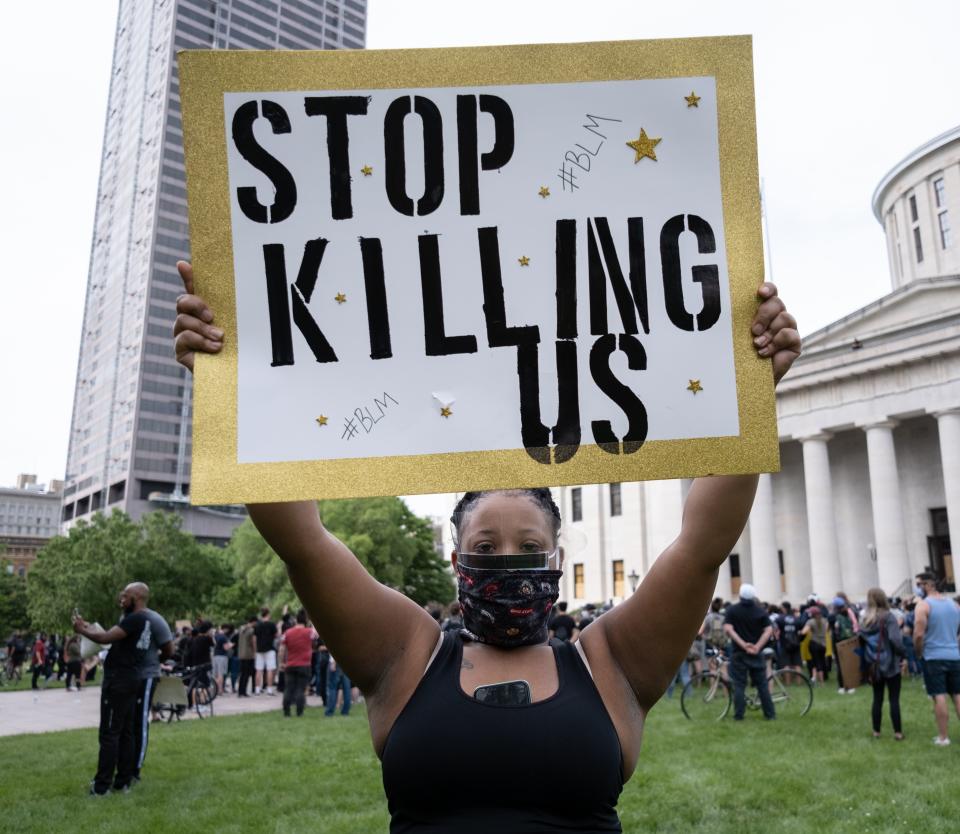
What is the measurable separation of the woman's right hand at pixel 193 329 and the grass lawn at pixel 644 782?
6829 millimetres

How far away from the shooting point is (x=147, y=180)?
402 ft

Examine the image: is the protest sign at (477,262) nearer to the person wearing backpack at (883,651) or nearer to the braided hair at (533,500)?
the braided hair at (533,500)

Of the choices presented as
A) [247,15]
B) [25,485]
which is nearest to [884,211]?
[247,15]

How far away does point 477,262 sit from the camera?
2.59 meters

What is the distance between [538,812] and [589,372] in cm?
113

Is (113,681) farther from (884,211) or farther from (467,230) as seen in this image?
(884,211)

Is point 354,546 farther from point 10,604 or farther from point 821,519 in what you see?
point 10,604

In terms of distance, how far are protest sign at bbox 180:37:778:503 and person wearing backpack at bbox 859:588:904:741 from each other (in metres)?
10.8

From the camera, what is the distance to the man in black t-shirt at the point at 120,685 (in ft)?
33.1

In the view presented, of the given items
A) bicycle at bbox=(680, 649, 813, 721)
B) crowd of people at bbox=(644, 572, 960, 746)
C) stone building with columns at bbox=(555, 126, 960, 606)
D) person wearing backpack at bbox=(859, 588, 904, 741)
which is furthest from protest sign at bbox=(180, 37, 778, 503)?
stone building with columns at bbox=(555, 126, 960, 606)

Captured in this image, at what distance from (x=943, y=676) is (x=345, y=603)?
11362 millimetres

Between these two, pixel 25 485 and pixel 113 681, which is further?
pixel 25 485

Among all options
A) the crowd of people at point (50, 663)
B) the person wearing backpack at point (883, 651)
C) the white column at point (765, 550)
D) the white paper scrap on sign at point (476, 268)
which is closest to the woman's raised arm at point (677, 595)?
the white paper scrap on sign at point (476, 268)

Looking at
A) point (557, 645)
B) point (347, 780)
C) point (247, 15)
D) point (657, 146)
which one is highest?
point (247, 15)
